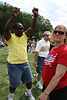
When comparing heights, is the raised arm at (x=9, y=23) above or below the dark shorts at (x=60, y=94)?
above

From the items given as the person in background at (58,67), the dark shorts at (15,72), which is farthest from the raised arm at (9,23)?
the person in background at (58,67)

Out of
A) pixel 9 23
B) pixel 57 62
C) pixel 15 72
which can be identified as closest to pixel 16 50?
pixel 15 72

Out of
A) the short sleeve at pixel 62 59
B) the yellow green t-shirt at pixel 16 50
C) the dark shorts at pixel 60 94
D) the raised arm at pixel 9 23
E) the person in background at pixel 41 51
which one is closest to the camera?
the short sleeve at pixel 62 59

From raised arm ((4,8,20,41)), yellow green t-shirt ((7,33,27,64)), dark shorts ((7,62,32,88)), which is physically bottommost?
dark shorts ((7,62,32,88))

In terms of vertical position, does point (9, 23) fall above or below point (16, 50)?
above

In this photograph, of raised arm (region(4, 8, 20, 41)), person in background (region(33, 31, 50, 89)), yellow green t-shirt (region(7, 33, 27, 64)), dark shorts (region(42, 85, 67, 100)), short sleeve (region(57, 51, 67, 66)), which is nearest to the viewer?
short sleeve (region(57, 51, 67, 66))

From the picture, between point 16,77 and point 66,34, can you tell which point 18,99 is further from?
point 66,34

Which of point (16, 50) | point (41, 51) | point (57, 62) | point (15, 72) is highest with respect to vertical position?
point (57, 62)

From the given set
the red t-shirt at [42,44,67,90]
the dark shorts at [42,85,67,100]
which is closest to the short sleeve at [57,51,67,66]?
the red t-shirt at [42,44,67,90]

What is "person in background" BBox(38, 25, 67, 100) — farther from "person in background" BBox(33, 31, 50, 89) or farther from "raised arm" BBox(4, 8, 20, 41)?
"person in background" BBox(33, 31, 50, 89)

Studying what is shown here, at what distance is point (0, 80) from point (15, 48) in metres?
2.06

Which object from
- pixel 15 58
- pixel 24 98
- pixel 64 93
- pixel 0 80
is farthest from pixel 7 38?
pixel 0 80

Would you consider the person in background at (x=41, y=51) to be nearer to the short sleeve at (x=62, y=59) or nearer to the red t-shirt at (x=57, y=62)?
the red t-shirt at (x=57, y=62)

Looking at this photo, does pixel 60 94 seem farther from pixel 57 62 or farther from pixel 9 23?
pixel 9 23
